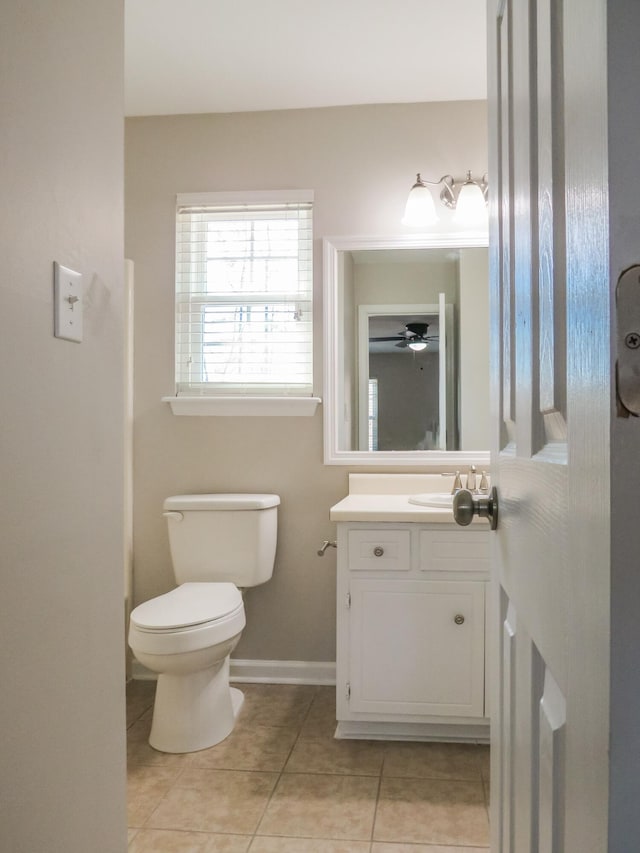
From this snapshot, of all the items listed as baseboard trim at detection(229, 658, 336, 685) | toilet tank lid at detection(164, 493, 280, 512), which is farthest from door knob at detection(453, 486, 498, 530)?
baseboard trim at detection(229, 658, 336, 685)

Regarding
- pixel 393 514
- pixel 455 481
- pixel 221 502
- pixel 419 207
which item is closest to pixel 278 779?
pixel 393 514

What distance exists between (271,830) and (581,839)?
1.76m

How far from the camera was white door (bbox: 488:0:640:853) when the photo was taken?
1.12 feet

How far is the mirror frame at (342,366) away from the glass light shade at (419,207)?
0.30 feet

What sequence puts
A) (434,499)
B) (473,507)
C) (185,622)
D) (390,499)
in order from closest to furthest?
1. (473,507)
2. (185,622)
3. (434,499)
4. (390,499)

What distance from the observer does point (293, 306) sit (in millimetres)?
3068

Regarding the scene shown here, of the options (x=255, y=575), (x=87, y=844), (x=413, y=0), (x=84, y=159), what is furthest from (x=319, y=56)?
(x=87, y=844)

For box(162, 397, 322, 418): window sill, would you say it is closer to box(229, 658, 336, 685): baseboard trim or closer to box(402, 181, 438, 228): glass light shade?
box(402, 181, 438, 228): glass light shade

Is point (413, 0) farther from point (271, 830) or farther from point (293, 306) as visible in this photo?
point (271, 830)

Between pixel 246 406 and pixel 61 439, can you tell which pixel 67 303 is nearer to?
pixel 61 439

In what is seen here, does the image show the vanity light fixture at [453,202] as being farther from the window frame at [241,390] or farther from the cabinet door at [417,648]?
the cabinet door at [417,648]

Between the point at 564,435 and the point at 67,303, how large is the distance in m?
0.81

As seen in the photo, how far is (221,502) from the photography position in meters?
2.82

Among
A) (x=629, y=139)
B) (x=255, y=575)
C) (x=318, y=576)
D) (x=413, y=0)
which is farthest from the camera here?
(x=318, y=576)
